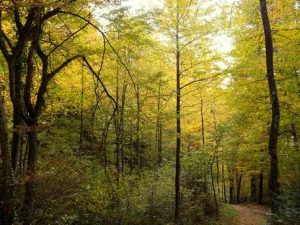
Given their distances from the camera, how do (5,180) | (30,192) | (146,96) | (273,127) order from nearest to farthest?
1. (5,180)
2. (30,192)
3. (273,127)
4. (146,96)

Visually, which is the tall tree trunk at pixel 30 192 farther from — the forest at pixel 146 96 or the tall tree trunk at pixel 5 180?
the tall tree trunk at pixel 5 180

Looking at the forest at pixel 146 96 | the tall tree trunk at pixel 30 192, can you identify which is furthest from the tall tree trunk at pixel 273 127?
the tall tree trunk at pixel 30 192

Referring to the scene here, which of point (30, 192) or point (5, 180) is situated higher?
point (5, 180)

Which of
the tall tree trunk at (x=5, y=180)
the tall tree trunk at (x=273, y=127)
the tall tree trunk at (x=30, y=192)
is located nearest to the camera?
the tall tree trunk at (x=5, y=180)

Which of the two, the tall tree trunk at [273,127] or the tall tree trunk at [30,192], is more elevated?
the tall tree trunk at [273,127]

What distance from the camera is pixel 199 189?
1532 centimetres

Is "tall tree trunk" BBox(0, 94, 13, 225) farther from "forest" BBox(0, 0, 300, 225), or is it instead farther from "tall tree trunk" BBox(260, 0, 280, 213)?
"tall tree trunk" BBox(260, 0, 280, 213)

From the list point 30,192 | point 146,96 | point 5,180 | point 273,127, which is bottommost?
point 30,192

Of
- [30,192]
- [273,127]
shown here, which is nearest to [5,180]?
[30,192]

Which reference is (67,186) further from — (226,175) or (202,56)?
(226,175)

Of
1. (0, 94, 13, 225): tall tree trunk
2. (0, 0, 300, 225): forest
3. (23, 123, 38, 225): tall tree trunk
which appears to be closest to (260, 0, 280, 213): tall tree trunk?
(0, 0, 300, 225): forest

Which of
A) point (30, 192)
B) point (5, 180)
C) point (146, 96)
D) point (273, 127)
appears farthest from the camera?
point (146, 96)

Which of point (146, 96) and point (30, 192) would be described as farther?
point (146, 96)

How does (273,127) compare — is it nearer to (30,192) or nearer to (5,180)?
(30,192)
